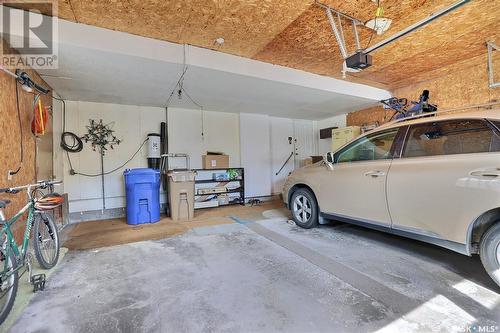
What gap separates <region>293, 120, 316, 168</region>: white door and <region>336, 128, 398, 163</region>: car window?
4032mm

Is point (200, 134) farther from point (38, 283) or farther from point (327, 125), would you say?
point (38, 283)

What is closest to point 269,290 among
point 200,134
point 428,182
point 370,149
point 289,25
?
point 428,182

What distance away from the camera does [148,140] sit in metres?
5.21

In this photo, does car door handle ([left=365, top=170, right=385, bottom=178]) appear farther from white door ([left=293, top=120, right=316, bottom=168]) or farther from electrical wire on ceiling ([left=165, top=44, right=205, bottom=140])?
white door ([left=293, top=120, right=316, bottom=168])

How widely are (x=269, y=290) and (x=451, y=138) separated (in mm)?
2161

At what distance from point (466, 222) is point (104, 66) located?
14.1ft

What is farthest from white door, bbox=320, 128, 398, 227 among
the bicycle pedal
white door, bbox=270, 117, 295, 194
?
white door, bbox=270, 117, 295, 194

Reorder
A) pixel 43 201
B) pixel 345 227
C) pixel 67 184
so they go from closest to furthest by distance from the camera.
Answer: pixel 43 201
pixel 345 227
pixel 67 184

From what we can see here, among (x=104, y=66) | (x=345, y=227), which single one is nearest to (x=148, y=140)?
(x=104, y=66)

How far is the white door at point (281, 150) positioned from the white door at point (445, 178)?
4.36 meters

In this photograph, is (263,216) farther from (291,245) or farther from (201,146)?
(201,146)

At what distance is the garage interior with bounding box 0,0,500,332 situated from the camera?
1.72 meters

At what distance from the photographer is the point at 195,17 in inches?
98.0

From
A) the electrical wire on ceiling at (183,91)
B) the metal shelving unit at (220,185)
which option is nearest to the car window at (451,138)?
the electrical wire on ceiling at (183,91)
